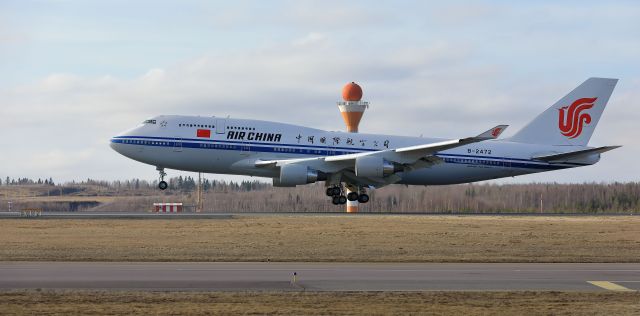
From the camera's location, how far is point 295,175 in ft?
163

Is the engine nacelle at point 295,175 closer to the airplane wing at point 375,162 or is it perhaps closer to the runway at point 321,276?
the airplane wing at point 375,162

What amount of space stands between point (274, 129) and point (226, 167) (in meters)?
3.42

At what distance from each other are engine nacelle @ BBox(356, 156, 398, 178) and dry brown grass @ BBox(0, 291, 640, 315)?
30.3 meters

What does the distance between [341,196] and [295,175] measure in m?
4.93

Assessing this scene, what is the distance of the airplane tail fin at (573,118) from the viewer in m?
56.2

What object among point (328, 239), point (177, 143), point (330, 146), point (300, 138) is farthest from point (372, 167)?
point (328, 239)

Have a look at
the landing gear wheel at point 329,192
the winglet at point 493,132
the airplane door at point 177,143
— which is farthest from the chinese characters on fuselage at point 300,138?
the winglet at point 493,132

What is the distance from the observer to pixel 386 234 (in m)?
37.0

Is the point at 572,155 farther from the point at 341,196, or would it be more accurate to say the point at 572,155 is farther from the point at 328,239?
the point at 328,239

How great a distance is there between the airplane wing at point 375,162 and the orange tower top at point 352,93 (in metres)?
12.9

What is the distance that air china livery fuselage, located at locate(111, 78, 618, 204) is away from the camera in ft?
165

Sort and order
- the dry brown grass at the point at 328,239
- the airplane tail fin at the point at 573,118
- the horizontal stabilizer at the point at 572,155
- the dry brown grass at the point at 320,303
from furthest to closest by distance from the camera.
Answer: the airplane tail fin at the point at 573,118
the horizontal stabilizer at the point at 572,155
the dry brown grass at the point at 328,239
the dry brown grass at the point at 320,303

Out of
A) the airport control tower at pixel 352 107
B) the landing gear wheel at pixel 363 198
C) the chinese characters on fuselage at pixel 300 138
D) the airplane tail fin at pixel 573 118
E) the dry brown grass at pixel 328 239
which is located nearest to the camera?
the dry brown grass at pixel 328 239

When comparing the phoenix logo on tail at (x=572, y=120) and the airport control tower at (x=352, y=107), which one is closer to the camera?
the phoenix logo on tail at (x=572, y=120)
